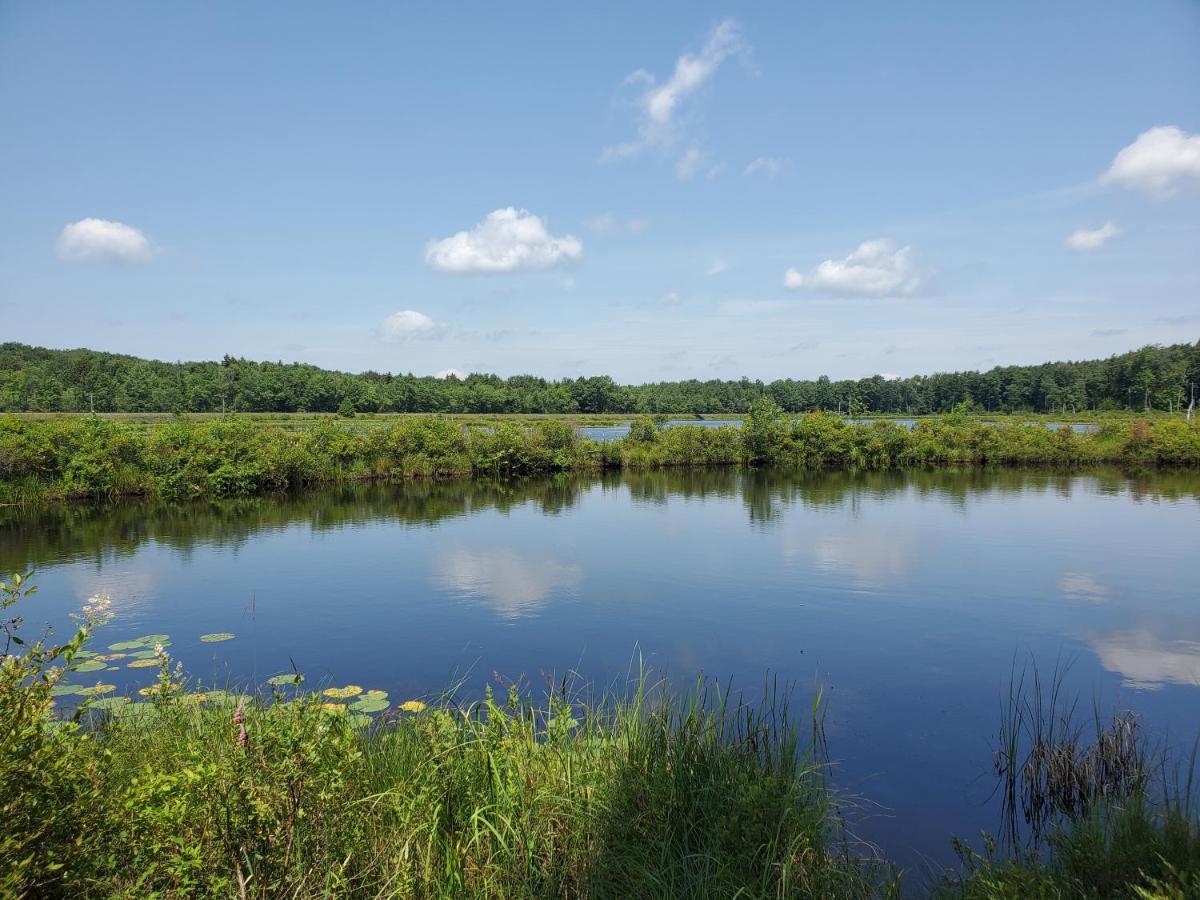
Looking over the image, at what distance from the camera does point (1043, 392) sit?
299 feet

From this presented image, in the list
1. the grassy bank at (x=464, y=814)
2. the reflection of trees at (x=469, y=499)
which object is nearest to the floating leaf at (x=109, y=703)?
the grassy bank at (x=464, y=814)

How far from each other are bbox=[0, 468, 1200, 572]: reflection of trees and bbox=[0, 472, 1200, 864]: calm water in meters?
0.21

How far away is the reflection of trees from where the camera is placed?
17500 mm

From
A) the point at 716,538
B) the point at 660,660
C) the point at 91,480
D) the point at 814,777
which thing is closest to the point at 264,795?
the point at 814,777

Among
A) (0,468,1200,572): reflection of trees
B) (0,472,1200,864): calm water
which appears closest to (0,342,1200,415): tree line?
(0,468,1200,572): reflection of trees

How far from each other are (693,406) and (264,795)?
106296 mm

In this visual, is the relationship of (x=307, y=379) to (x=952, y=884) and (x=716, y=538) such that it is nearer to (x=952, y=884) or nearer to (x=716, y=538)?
(x=716, y=538)

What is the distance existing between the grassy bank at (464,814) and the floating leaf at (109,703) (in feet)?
3.67

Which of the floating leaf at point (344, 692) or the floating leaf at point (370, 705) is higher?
the floating leaf at point (344, 692)

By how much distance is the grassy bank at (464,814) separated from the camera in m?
2.73

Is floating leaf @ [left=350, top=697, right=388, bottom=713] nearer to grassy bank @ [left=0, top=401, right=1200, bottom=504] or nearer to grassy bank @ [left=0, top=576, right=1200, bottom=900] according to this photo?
grassy bank @ [left=0, top=576, right=1200, bottom=900]

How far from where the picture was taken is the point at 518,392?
96.1 m

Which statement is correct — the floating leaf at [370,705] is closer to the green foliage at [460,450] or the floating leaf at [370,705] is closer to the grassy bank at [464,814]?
the grassy bank at [464,814]

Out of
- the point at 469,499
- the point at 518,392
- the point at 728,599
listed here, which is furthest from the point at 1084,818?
the point at 518,392
